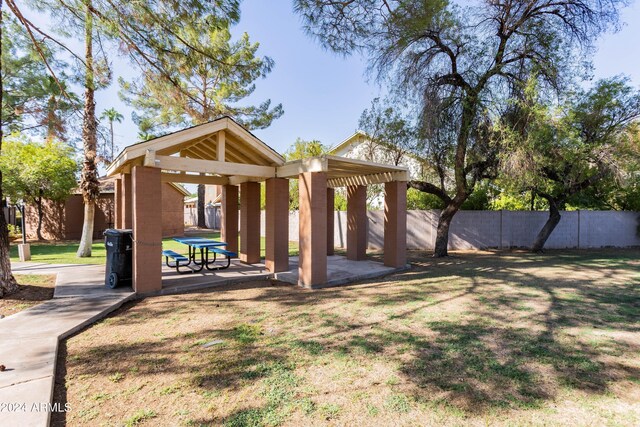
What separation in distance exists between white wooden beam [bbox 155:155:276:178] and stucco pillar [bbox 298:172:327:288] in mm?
1232

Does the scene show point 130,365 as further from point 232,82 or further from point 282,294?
point 232,82

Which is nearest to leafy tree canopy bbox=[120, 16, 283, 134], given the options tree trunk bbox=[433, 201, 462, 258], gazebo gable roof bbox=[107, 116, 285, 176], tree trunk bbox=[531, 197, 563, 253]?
gazebo gable roof bbox=[107, 116, 285, 176]

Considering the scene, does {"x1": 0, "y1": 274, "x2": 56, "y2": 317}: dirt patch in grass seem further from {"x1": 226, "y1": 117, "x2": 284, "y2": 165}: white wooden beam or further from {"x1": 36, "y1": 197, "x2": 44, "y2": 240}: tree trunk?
{"x1": 36, "y1": 197, "x2": 44, "y2": 240}: tree trunk

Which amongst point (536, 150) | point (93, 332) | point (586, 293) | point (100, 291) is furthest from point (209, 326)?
point (536, 150)

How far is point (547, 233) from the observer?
13.4 m

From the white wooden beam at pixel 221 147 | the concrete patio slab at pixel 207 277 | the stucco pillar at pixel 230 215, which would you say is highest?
the white wooden beam at pixel 221 147

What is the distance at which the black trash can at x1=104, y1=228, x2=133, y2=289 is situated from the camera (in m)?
6.61

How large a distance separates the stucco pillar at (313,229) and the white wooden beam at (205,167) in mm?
1232

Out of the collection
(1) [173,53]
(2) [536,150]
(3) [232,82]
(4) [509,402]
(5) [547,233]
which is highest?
(3) [232,82]

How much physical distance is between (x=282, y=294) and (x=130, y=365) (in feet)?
11.0

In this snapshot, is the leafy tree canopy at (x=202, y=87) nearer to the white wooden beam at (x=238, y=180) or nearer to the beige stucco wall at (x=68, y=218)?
the white wooden beam at (x=238, y=180)

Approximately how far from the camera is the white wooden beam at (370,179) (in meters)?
8.99

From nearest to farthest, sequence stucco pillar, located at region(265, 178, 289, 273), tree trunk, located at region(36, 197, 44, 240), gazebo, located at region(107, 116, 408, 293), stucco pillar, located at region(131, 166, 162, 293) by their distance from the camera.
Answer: stucco pillar, located at region(131, 166, 162, 293), gazebo, located at region(107, 116, 408, 293), stucco pillar, located at region(265, 178, 289, 273), tree trunk, located at region(36, 197, 44, 240)

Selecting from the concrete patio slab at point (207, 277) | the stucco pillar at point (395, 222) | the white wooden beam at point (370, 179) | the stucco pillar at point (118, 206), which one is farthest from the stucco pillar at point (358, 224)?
the stucco pillar at point (118, 206)
